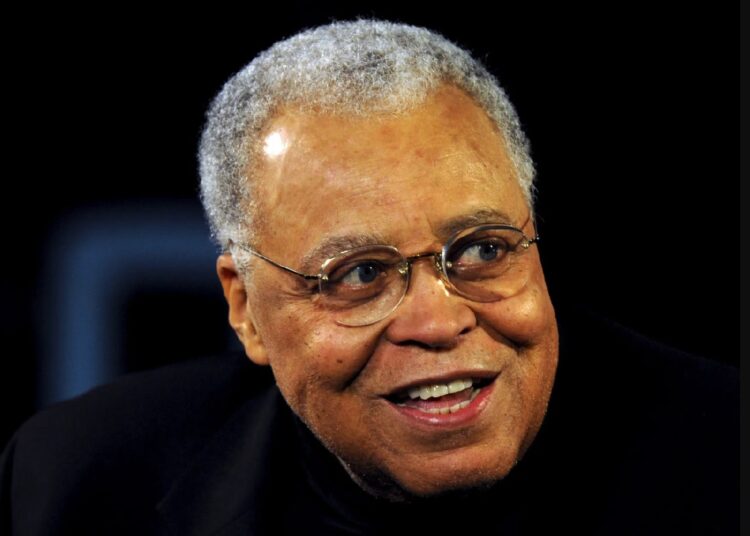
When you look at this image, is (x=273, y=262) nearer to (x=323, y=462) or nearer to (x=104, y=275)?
(x=323, y=462)

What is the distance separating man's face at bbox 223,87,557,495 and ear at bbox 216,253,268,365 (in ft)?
0.72

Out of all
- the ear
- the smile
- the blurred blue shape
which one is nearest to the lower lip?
the smile

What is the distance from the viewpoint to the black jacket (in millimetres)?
1984

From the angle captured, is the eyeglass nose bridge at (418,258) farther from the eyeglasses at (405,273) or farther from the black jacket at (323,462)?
the black jacket at (323,462)

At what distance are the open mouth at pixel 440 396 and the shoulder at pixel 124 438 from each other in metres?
0.76

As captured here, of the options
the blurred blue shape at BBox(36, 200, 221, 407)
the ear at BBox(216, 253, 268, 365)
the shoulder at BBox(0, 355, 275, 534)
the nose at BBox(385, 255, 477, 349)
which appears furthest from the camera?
the blurred blue shape at BBox(36, 200, 221, 407)

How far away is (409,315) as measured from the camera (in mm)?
1806

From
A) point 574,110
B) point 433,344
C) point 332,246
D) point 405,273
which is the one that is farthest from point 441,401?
point 574,110

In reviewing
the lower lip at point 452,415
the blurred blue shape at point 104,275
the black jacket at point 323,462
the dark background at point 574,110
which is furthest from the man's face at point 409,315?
the blurred blue shape at point 104,275

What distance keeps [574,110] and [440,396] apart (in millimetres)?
1036

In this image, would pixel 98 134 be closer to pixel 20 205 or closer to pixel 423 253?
pixel 20 205

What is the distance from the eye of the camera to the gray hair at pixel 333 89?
192 cm

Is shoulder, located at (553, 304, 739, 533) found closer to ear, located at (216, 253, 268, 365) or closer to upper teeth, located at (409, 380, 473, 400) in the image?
upper teeth, located at (409, 380, 473, 400)

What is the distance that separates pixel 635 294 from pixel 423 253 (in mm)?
960
